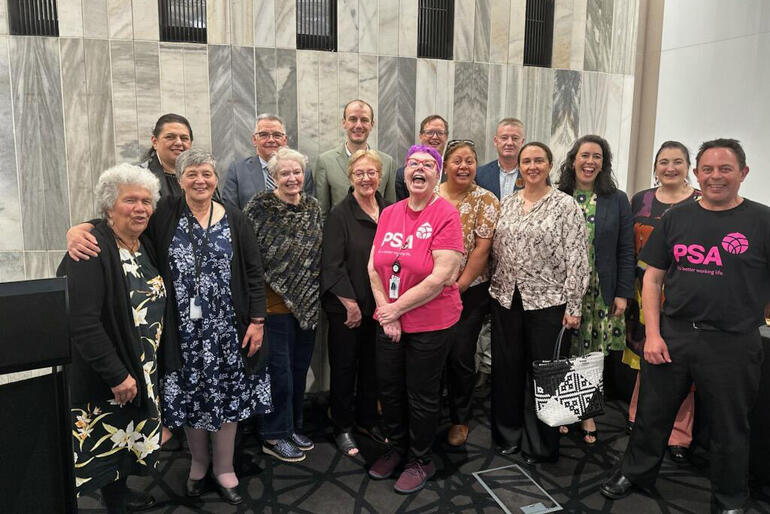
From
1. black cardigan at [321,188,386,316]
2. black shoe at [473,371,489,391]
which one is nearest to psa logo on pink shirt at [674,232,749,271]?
black cardigan at [321,188,386,316]

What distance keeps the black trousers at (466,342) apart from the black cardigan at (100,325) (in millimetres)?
1656

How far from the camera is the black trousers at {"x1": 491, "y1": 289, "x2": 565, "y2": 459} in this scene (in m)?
2.83

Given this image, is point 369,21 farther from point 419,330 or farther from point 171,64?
point 419,330

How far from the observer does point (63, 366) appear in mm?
1457

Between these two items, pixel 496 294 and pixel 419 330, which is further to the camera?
pixel 496 294

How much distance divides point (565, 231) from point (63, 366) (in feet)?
7.32

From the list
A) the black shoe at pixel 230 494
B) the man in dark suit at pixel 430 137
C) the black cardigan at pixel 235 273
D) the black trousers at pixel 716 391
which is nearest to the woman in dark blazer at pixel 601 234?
the black trousers at pixel 716 391

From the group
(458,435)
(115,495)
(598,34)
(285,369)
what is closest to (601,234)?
(458,435)

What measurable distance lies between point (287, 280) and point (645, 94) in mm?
4631

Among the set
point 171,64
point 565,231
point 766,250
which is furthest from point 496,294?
point 171,64

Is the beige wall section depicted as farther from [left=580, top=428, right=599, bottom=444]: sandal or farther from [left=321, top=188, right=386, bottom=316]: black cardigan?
[left=321, top=188, right=386, bottom=316]: black cardigan

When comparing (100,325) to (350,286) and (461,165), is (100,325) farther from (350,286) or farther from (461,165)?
(461,165)

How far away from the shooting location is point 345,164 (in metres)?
3.40

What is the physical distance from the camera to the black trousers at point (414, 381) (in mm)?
2641
